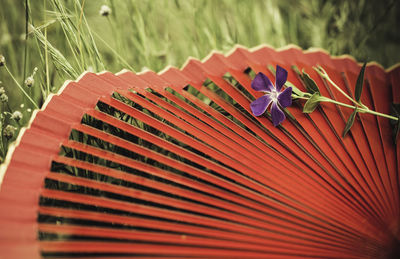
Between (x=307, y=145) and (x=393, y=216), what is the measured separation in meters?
0.23

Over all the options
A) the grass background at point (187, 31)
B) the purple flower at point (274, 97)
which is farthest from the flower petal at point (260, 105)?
the grass background at point (187, 31)

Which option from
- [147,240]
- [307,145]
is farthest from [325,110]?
[147,240]

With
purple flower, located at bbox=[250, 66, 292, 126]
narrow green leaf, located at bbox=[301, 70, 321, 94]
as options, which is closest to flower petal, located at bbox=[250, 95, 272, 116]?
purple flower, located at bbox=[250, 66, 292, 126]

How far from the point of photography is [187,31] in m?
1.47

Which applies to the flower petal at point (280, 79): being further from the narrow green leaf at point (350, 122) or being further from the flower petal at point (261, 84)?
the narrow green leaf at point (350, 122)

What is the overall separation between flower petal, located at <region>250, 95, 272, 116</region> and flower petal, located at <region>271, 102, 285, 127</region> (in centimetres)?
2

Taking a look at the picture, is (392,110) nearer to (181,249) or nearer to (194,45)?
(181,249)

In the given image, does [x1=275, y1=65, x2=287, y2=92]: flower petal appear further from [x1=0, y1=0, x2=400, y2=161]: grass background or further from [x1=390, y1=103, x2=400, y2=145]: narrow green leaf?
[x1=0, y1=0, x2=400, y2=161]: grass background

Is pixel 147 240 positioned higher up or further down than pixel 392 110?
further down

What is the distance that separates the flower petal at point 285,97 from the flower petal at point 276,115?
2cm

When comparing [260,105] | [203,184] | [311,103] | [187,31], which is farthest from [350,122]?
[187,31]

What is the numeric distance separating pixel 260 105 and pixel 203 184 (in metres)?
0.25

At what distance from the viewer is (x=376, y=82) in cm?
101

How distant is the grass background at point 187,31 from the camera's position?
131 cm
